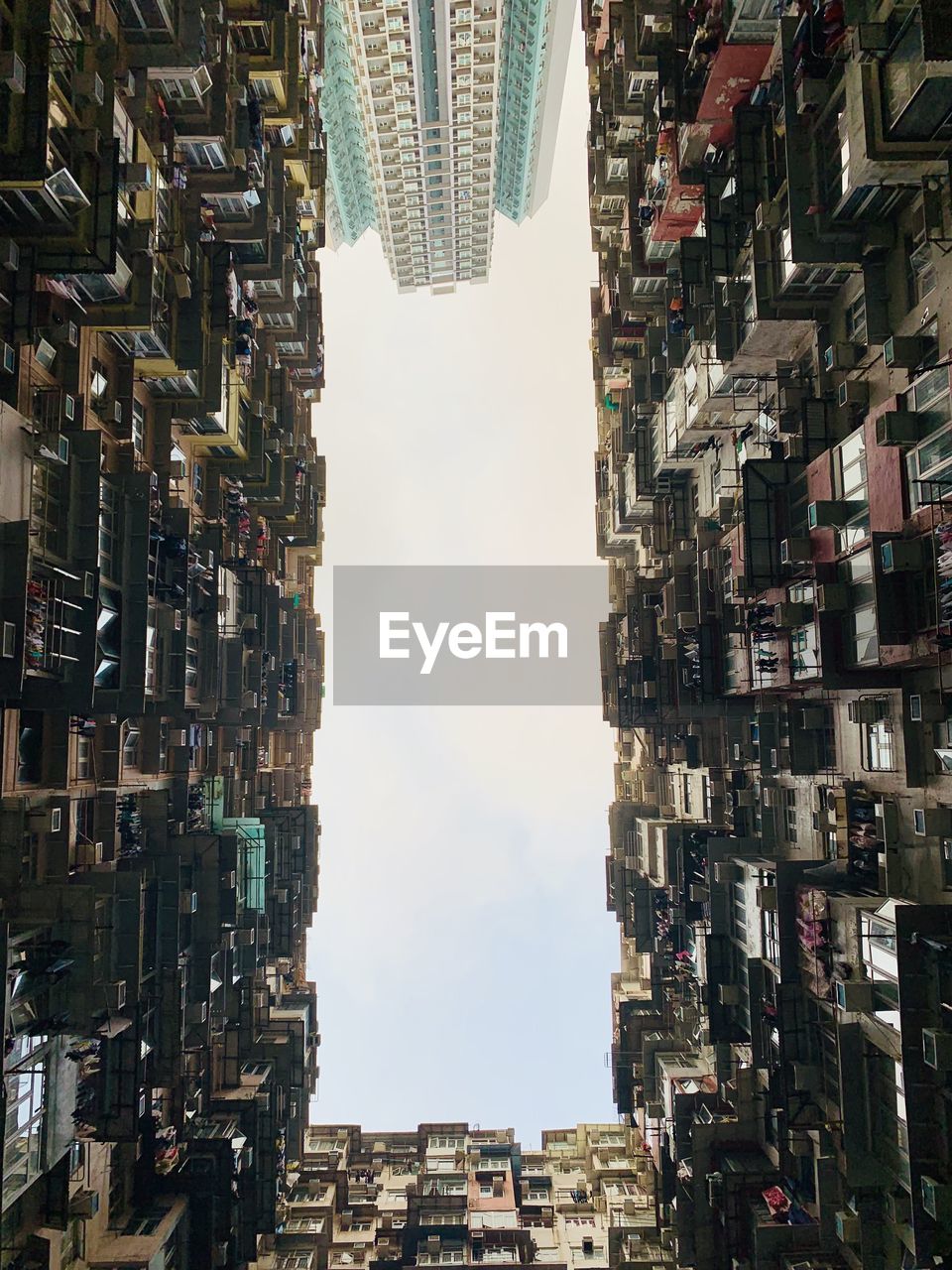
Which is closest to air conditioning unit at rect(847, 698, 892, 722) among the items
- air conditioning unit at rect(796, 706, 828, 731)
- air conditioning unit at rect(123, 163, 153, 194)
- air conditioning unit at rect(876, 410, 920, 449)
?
air conditioning unit at rect(796, 706, 828, 731)

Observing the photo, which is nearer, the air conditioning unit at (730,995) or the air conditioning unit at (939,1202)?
the air conditioning unit at (939,1202)

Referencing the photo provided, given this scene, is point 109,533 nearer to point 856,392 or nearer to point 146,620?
point 146,620

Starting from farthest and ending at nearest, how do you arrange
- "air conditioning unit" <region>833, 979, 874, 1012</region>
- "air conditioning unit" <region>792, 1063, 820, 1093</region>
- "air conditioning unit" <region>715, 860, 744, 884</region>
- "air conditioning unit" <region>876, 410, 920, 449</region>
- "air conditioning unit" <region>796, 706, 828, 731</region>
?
A: "air conditioning unit" <region>715, 860, 744, 884</region>
"air conditioning unit" <region>796, 706, 828, 731</region>
"air conditioning unit" <region>792, 1063, 820, 1093</region>
"air conditioning unit" <region>833, 979, 874, 1012</region>
"air conditioning unit" <region>876, 410, 920, 449</region>

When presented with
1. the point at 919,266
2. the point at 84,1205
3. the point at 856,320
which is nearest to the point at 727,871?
the point at 856,320

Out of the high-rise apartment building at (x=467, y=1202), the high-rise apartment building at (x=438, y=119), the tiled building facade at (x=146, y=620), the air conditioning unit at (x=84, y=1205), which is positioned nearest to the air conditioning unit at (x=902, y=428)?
the tiled building facade at (x=146, y=620)

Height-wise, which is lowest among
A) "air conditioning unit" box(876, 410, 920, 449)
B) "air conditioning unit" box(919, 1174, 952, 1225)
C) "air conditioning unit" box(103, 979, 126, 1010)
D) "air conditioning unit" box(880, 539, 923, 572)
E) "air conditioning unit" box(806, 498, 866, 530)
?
"air conditioning unit" box(919, 1174, 952, 1225)

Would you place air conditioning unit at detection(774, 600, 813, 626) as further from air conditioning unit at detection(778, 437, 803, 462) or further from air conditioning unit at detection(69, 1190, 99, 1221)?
air conditioning unit at detection(69, 1190, 99, 1221)

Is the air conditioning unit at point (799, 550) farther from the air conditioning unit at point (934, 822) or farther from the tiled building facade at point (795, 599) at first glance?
the air conditioning unit at point (934, 822)
